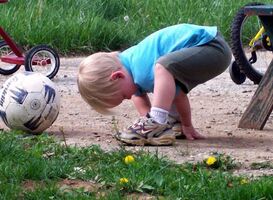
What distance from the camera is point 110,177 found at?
440 centimetres

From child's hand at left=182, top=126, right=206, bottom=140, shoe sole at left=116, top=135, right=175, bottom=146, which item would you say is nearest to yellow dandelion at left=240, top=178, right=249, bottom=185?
shoe sole at left=116, top=135, right=175, bottom=146

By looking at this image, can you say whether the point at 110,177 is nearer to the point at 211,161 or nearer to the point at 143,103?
the point at 211,161

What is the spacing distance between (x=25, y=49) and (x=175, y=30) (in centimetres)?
441

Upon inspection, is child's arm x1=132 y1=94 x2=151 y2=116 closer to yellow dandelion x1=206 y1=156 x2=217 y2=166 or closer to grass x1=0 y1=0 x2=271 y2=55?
Answer: yellow dandelion x1=206 y1=156 x2=217 y2=166

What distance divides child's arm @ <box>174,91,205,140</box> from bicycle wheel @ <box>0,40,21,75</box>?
10.1ft

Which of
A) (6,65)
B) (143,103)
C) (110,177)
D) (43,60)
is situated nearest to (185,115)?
(143,103)

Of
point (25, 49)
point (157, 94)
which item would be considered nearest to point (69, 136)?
point (157, 94)

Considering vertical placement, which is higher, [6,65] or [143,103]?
[143,103]

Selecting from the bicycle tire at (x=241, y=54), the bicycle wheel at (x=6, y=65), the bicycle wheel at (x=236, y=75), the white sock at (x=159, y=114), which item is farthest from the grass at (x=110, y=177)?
the bicycle wheel at (x=6, y=65)

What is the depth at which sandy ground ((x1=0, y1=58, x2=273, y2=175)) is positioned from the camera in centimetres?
525

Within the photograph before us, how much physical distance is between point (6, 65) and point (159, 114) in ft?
11.6

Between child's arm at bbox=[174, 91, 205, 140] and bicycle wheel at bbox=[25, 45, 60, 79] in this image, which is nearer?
child's arm at bbox=[174, 91, 205, 140]

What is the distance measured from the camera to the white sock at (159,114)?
5500 millimetres

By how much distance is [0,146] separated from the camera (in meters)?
4.90
